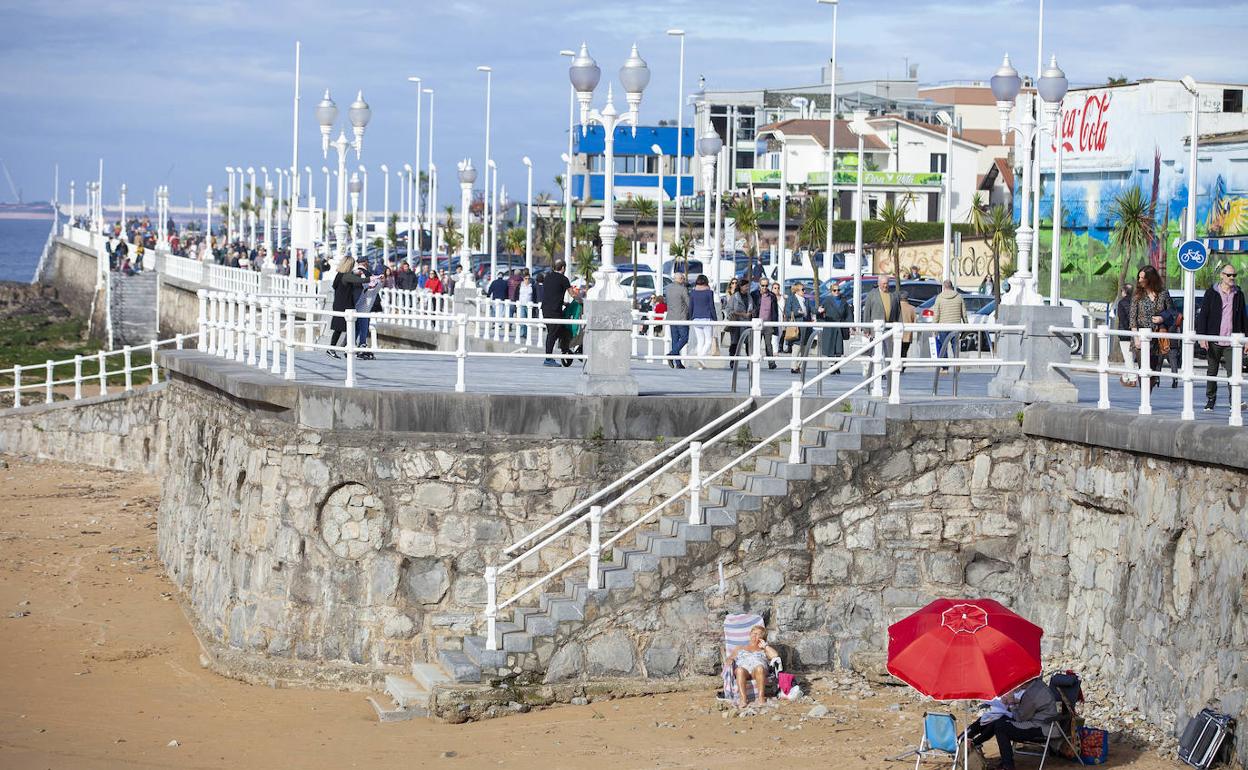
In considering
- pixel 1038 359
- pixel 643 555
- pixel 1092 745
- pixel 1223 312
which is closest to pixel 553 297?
pixel 643 555

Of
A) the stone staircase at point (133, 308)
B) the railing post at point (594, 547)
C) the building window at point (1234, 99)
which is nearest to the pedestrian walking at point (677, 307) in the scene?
the railing post at point (594, 547)

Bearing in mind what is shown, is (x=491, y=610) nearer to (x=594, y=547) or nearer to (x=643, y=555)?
(x=594, y=547)

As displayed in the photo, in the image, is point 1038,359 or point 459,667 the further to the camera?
point 1038,359

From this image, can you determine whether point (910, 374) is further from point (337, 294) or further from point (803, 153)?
point (803, 153)

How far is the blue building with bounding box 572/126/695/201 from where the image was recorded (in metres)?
87.2

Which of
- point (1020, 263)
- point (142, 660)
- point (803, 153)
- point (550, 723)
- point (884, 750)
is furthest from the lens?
point (803, 153)

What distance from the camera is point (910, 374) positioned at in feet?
69.8

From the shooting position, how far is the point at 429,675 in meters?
14.9

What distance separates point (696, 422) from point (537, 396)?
151 cm

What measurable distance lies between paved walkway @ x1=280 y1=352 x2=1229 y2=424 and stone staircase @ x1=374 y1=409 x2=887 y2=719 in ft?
2.71

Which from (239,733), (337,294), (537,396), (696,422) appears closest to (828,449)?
(696,422)

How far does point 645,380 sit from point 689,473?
316 cm

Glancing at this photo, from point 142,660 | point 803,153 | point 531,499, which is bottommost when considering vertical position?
point 142,660

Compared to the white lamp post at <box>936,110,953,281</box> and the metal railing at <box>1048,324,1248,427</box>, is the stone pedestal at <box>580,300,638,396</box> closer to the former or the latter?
the metal railing at <box>1048,324,1248,427</box>
